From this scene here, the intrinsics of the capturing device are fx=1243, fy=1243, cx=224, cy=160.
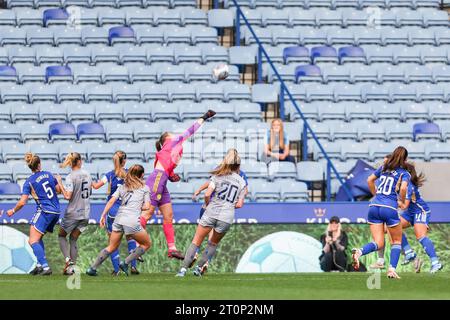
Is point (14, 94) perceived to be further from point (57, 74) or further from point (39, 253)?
point (39, 253)

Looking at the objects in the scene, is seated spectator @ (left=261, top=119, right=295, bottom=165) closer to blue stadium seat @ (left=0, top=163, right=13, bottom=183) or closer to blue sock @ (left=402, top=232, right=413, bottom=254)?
blue stadium seat @ (left=0, top=163, right=13, bottom=183)

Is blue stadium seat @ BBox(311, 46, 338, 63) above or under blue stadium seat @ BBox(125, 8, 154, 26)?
under

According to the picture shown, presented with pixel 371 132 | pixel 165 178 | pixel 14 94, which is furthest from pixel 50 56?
pixel 165 178

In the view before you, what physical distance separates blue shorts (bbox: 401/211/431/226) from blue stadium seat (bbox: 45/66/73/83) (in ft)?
33.7

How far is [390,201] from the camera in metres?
17.5

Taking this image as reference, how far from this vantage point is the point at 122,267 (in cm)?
1869

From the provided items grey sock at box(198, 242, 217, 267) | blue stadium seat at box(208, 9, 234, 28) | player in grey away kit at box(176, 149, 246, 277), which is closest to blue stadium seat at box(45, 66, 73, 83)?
blue stadium seat at box(208, 9, 234, 28)

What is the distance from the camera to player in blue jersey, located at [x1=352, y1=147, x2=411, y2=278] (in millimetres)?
17500

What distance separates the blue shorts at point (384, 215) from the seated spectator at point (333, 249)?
4.45m

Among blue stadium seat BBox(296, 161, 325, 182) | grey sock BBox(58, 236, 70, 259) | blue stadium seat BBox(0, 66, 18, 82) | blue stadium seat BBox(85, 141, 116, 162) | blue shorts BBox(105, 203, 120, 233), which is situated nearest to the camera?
grey sock BBox(58, 236, 70, 259)

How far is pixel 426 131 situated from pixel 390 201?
9651mm
